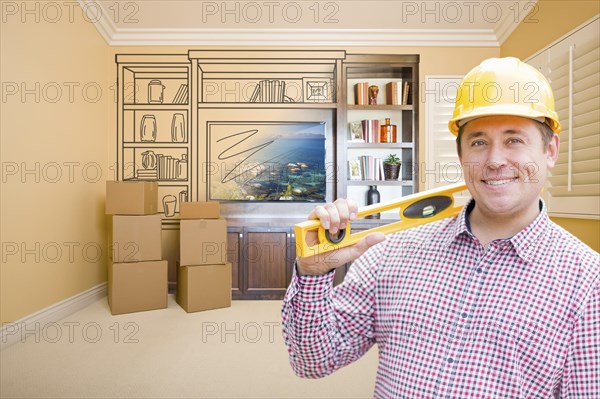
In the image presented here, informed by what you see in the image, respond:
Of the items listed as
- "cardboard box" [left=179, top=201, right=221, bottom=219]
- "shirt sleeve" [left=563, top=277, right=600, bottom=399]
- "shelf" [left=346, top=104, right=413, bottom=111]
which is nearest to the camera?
"shirt sleeve" [left=563, top=277, right=600, bottom=399]

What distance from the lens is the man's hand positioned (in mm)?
882

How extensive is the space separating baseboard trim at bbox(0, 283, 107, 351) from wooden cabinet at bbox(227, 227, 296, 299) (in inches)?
48.1

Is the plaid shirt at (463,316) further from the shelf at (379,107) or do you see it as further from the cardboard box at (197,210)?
the shelf at (379,107)

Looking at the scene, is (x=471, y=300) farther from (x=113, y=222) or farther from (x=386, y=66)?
(x=386, y=66)

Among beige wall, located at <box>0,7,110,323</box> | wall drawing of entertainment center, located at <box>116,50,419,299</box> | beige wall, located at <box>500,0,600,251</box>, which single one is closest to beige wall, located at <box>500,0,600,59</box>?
beige wall, located at <box>500,0,600,251</box>

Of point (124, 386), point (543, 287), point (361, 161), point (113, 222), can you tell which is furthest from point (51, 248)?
point (543, 287)

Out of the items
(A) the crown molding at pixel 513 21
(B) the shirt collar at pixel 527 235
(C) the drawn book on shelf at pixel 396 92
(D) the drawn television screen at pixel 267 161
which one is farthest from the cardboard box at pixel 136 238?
(A) the crown molding at pixel 513 21

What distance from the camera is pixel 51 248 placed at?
339 centimetres

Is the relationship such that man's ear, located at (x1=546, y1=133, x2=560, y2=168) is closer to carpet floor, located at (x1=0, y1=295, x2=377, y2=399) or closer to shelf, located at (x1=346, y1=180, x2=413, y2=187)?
carpet floor, located at (x1=0, y1=295, x2=377, y2=399)

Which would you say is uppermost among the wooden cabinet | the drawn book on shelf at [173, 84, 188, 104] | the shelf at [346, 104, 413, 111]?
the drawn book on shelf at [173, 84, 188, 104]

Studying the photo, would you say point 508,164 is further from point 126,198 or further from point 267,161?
point 267,161

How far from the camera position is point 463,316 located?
0.86 m

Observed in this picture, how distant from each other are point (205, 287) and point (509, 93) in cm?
332

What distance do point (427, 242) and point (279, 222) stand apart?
3543mm
